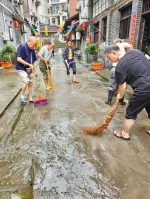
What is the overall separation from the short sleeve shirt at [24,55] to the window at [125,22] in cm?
539

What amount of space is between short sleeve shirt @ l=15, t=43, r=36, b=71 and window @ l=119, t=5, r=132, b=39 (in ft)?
17.7

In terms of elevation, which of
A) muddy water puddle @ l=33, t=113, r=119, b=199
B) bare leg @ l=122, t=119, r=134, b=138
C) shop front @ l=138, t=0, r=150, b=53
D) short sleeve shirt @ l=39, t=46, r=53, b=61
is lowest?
muddy water puddle @ l=33, t=113, r=119, b=199

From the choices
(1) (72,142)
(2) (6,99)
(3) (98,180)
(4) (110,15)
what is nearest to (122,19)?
(4) (110,15)

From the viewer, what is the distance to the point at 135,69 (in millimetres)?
2361

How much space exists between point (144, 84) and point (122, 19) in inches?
284

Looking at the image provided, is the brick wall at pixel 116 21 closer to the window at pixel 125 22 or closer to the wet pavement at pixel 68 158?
the window at pixel 125 22

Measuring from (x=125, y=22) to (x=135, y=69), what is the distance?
266 inches

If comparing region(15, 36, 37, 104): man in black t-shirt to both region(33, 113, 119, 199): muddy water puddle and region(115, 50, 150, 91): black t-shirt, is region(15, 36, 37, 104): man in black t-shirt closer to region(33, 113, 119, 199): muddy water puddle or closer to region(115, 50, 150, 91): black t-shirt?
region(33, 113, 119, 199): muddy water puddle

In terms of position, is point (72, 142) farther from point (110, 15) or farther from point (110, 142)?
point (110, 15)

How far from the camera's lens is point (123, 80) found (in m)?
2.42

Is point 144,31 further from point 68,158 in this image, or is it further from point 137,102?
point 68,158

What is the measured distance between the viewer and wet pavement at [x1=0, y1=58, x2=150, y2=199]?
6.01 feet

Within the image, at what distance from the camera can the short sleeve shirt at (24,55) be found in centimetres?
405

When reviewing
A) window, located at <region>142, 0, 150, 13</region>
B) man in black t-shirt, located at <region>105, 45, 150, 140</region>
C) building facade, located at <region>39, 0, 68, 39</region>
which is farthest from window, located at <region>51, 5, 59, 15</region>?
man in black t-shirt, located at <region>105, 45, 150, 140</region>
